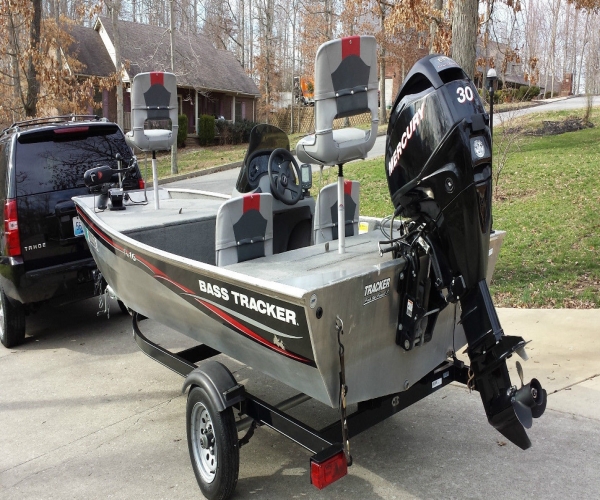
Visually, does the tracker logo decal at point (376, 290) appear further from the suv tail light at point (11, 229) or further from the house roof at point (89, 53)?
the house roof at point (89, 53)

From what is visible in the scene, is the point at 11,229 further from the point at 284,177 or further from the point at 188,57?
the point at 188,57

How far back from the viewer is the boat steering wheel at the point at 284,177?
15.9ft

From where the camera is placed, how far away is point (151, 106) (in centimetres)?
575

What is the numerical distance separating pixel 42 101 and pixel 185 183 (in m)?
4.49

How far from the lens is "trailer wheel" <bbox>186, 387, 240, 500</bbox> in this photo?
11.0ft

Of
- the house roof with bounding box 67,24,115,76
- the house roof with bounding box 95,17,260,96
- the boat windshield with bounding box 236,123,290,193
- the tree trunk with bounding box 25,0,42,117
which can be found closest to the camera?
the boat windshield with bounding box 236,123,290,193

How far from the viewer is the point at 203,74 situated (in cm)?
3306

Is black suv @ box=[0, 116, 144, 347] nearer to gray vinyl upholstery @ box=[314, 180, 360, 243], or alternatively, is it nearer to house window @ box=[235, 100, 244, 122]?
gray vinyl upholstery @ box=[314, 180, 360, 243]

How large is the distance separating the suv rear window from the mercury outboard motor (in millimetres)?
4166

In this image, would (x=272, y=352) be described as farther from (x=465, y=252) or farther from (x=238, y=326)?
(x=465, y=252)

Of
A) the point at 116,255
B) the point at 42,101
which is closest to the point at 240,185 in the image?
the point at 116,255

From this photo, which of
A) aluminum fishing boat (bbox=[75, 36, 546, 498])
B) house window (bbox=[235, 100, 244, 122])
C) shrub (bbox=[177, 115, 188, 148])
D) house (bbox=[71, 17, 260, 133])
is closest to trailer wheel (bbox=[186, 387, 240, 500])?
aluminum fishing boat (bbox=[75, 36, 546, 498])

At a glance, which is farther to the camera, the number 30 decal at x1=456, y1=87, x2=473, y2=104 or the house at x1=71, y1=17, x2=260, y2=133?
the house at x1=71, y1=17, x2=260, y2=133

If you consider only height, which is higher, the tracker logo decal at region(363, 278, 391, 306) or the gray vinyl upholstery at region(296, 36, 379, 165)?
the gray vinyl upholstery at region(296, 36, 379, 165)
